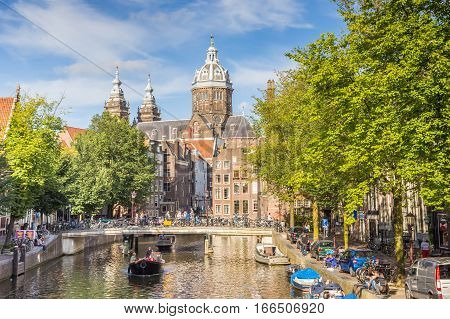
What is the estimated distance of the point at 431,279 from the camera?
21109 mm

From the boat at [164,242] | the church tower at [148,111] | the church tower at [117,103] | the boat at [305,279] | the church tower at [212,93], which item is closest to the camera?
the boat at [305,279]

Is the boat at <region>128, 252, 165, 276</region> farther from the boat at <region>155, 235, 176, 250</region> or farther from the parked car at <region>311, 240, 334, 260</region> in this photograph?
the boat at <region>155, 235, 176, 250</region>

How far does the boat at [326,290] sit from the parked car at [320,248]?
1042 centimetres

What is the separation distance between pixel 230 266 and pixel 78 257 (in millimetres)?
17184

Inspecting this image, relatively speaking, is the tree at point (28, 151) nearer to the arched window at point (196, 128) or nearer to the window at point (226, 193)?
the window at point (226, 193)

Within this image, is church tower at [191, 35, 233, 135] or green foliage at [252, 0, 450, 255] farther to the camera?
church tower at [191, 35, 233, 135]

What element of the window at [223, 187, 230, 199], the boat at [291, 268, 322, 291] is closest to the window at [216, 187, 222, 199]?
the window at [223, 187, 230, 199]

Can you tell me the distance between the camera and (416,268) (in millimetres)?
22828

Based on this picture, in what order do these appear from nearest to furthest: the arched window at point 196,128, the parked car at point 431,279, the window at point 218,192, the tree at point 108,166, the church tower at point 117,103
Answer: the parked car at point 431,279, the tree at point 108,166, the window at point 218,192, the arched window at point 196,128, the church tower at point 117,103

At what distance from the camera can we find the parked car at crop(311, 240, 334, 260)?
39.3 metres

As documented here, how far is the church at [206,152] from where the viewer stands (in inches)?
3711

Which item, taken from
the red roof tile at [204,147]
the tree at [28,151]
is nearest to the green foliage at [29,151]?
the tree at [28,151]

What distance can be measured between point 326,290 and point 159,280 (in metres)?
18.0
